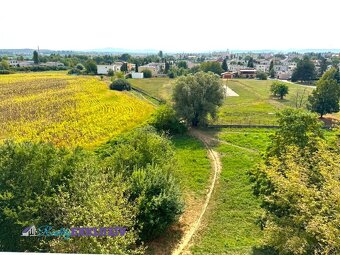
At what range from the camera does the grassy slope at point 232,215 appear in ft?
55.1

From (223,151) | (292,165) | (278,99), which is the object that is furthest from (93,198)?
(278,99)

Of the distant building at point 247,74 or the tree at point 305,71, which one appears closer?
the tree at point 305,71

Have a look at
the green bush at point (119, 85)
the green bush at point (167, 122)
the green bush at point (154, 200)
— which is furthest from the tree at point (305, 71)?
the green bush at point (154, 200)

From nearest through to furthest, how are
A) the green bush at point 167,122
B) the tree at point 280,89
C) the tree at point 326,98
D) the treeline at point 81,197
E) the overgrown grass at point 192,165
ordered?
the treeline at point 81,197
the overgrown grass at point 192,165
the green bush at point 167,122
the tree at point 326,98
the tree at point 280,89

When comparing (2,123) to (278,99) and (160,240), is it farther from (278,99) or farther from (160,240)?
(278,99)

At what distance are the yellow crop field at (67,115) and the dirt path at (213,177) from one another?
8198 millimetres

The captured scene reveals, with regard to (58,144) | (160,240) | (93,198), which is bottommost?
(160,240)

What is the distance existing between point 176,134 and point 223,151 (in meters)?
8.20

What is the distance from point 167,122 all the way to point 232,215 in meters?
19.3

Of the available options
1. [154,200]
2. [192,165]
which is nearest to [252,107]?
[192,165]

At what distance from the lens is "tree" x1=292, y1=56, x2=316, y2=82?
92375 mm

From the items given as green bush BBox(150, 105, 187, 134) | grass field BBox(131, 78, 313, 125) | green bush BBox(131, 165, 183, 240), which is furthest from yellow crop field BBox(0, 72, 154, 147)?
green bush BBox(131, 165, 183, 240)

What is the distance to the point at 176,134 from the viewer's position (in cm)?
3853

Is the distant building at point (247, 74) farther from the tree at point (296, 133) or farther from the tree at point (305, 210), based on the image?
the tree at point (305, 210)
